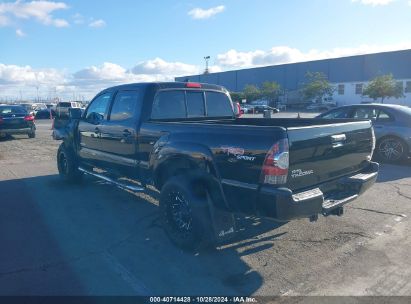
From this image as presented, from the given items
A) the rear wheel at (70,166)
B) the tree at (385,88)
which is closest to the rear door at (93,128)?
the rear wheel at (70,166)

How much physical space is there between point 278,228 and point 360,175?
1279mm

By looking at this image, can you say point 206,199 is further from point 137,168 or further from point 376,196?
point 376,196

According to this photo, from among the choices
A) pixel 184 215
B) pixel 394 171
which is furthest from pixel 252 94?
pixel 184 215

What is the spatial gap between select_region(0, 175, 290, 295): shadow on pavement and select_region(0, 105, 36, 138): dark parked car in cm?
1143

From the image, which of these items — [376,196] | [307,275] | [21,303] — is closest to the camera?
[21,303]

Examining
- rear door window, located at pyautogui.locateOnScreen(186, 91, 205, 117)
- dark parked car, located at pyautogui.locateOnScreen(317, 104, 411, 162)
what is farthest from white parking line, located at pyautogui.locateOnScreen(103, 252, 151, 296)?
dark parked car, located at pyautogui.locateOnScreen(317, 104, 411, 162)

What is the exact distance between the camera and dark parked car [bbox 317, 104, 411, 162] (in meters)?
8.86

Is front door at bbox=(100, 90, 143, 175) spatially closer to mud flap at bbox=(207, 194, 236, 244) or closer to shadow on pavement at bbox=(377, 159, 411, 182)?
mud flap at bbox=(207, 194, 236, 244)

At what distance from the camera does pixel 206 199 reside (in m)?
4.02

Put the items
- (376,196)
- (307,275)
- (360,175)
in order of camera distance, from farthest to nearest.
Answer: (376,196)
(360,175)
(307,275)

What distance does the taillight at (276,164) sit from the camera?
10.9ft

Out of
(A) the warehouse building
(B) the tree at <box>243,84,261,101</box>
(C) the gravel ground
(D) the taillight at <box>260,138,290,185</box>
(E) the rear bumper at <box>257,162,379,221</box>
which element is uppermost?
(A) the warehouse building

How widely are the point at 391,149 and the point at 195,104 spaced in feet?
19.8

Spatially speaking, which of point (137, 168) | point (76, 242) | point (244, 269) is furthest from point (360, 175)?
point (76, 242)
